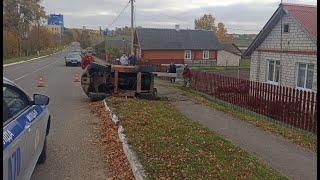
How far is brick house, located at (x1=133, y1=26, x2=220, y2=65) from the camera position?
5034 cm

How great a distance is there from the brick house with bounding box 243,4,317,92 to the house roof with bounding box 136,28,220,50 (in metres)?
31.8

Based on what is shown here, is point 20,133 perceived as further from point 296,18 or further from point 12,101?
point 296,18

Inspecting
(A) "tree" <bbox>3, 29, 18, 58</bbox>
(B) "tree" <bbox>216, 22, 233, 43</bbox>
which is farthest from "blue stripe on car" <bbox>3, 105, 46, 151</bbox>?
(B) "tree" <bbox>216, 22, 233, 43</bbox>

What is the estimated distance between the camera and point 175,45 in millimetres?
52844

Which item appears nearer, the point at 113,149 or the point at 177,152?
the point at 177,152

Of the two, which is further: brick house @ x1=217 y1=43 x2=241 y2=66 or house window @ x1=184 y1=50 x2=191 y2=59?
brick house @ x1=217 y1=43 x2=241 y2=66

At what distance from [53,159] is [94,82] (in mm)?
7633

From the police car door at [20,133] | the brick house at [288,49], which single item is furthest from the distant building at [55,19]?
the police car door at [20,133]

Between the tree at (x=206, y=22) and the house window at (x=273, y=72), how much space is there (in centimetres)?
8263

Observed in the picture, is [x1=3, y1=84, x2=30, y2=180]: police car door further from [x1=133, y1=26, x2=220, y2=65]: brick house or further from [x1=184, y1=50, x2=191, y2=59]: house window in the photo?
[x1=184, y1=50, x2=191, y2=59]: house window

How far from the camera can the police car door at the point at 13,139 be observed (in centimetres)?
339

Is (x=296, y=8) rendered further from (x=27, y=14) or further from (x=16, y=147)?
(x=27, y=14)

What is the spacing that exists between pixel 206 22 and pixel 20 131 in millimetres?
99401

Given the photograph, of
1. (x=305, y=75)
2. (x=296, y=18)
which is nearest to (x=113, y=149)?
(x=305, y=75)
